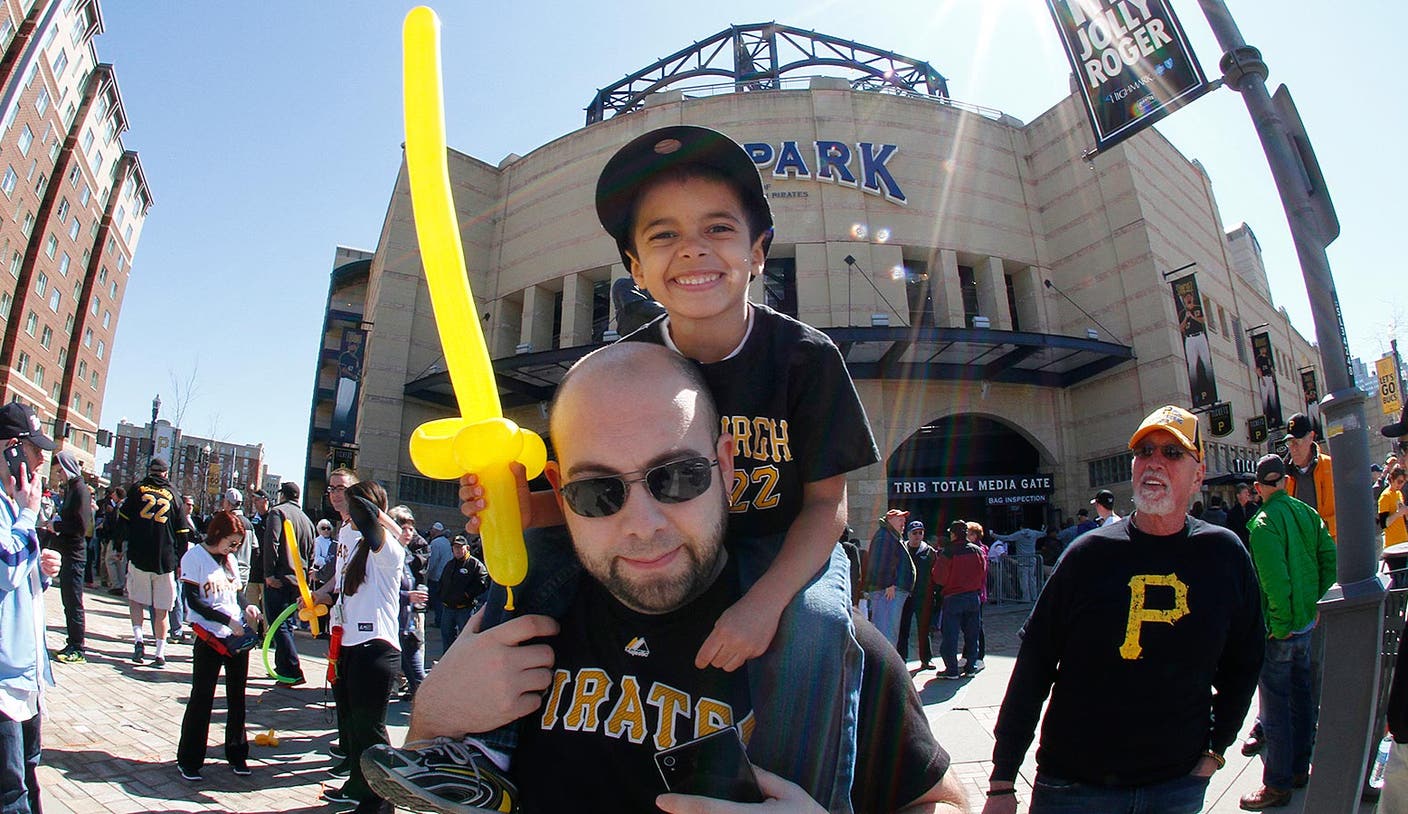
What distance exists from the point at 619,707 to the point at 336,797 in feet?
16.0

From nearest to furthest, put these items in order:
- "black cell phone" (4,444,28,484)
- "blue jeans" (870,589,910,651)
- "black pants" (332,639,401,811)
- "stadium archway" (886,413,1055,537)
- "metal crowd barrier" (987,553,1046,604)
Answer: "black cell phone" (4,444,28,484), "black pants" (332,639,401,811), "blue jeans" (870,589,910,651), "metal crowd barrier" (987,553,1046,604), "stadium archway" (886,413,1055,537)

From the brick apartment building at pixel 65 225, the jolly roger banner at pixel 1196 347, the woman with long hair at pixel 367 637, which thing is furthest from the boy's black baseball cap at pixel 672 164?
the brick apartment building at pixel 65 225

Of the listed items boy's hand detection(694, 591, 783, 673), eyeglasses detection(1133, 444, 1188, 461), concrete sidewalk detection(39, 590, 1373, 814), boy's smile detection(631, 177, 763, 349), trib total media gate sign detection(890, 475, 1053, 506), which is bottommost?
concrete sidewalk detection(39, 590, 1373, 814)

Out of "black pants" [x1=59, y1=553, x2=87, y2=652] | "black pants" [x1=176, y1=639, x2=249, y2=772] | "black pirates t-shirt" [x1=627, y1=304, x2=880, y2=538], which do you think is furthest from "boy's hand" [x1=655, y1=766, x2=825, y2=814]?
"black pants" [x1=59, y1=553, x2=87, y2=652]

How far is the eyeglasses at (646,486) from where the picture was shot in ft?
4.47

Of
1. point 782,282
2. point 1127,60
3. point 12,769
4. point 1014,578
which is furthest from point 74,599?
point 782,282

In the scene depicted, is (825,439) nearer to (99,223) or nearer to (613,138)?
(613,138)

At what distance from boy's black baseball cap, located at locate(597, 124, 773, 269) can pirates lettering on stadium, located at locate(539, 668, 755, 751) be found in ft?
3.91

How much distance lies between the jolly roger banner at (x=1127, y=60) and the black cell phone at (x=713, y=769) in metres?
5.23

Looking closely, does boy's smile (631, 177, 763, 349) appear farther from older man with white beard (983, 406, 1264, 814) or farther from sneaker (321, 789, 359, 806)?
sneaker (321, 789, 359, 806)

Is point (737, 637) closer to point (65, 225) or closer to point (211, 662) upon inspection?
point (211, 662)

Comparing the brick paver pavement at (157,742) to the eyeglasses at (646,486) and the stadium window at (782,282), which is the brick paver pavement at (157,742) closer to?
the eyeglasses at (646,486)

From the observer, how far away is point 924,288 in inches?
868

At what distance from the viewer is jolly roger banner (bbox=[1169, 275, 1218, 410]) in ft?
63.0
